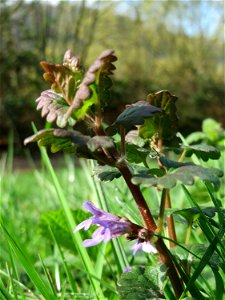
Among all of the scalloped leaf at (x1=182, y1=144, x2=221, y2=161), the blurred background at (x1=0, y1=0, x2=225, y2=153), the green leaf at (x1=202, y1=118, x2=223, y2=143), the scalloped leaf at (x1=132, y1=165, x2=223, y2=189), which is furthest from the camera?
the blurred background at (x1=0, y1=0, x2=225, y2=153)

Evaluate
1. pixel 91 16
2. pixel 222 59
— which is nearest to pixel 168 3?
pixel 222 59

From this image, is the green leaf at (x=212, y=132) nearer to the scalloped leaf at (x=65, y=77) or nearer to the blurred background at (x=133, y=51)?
the scalloped leaf at (x=65, y=77)

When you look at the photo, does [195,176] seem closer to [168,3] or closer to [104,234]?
[104,234]

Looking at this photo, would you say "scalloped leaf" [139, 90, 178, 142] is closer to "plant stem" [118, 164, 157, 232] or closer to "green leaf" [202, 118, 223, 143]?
"plant stem" [118, 164, 157, 232]

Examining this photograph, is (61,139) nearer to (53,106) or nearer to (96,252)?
(53,106)

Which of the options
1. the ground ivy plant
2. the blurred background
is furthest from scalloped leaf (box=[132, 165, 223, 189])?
the blurred background

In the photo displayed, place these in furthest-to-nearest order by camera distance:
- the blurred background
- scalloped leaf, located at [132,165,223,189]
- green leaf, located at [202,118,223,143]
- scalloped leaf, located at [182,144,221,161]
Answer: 1. the blurred background
2. green leaf, located at [202,118,223,143]
3. scalloped leaf, located at [182,144,221,161]
4. scalloped leaf, located at [132,165,223,189]
